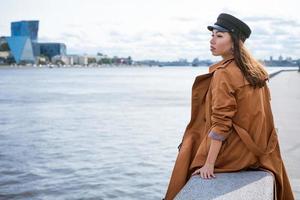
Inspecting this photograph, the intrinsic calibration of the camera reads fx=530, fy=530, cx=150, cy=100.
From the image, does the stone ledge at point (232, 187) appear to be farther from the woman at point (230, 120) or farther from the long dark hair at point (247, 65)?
the long dark hair at point (247, 65)

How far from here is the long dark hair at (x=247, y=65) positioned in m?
3.65

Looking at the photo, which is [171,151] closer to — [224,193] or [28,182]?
[28,182]

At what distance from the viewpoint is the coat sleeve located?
11.8 ft

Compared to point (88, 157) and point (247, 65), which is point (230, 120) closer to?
point (247, 65)

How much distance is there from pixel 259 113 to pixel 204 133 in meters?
0.42

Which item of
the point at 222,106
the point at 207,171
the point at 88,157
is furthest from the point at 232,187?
the point at 88,157

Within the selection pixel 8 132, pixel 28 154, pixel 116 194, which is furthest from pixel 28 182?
pixel 8 132

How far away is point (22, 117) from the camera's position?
22.4 meters

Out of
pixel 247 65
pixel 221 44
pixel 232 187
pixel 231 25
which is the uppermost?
pixel 231 25

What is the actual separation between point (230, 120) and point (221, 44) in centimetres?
56

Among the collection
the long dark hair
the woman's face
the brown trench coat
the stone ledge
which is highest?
the woman's face

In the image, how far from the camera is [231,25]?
147 inches

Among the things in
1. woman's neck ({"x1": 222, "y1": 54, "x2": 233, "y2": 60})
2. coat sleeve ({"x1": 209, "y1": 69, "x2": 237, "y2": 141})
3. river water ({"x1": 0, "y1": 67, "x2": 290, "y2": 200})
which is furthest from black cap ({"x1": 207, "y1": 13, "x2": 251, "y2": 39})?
river water ({"x1": 0, "y1": 67, "x2": 290, "y2": 200})

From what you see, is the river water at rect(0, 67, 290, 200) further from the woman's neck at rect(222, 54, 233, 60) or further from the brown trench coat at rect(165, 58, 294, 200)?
the woman's neck at rect(222, 54, 233, 60)
